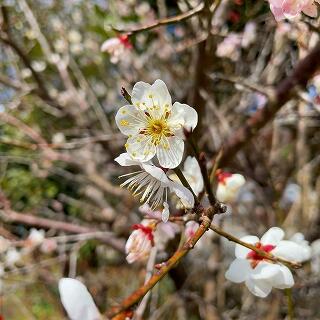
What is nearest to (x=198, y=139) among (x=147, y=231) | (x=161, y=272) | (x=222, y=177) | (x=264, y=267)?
(x=222, y=177)

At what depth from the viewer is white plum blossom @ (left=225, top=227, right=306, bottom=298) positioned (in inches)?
31.0

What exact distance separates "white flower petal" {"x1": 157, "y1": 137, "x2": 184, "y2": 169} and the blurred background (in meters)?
0.73

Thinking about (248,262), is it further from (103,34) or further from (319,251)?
(103,34)

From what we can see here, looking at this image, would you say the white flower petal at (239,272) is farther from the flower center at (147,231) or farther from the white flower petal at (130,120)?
the white flower petal at (130,120)

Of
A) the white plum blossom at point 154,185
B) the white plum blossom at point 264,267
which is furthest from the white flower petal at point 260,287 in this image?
the white plum blossom at point 154,185

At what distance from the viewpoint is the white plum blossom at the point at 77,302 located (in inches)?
21.3

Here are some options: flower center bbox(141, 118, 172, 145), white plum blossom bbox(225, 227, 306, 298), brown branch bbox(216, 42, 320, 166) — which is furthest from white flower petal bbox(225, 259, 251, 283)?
brown branch bbox(216, 42, 320, 166)

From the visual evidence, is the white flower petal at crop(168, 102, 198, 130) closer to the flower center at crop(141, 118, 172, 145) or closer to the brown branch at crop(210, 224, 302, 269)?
the flower center at crop(141, 118, 172, 145)

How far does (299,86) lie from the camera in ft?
4.25

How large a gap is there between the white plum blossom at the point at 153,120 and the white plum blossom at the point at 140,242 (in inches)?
8.0

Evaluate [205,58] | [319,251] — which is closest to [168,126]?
[205,58]

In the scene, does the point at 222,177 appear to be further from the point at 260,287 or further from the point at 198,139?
the point at 198,139

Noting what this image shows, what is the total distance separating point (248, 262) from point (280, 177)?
165 cm

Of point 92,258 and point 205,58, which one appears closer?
point 205,58
